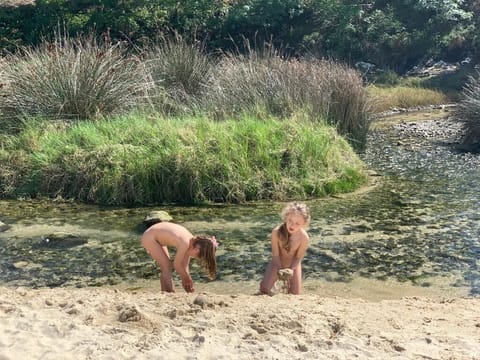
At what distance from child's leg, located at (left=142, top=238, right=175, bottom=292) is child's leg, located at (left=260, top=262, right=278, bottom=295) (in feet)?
2.55

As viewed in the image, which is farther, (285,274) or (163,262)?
(163,262)

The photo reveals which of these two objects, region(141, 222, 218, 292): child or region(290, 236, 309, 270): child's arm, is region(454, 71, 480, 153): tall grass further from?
region(141, 222, 218, 292): child

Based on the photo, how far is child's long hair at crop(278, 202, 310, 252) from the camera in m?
5.50

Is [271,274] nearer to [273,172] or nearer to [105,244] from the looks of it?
[105,244]

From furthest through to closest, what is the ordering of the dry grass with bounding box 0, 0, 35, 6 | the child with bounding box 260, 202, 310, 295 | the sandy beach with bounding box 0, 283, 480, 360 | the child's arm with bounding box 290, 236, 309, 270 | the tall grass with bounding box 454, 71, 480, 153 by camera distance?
1. the dry grass with bounding box 0, 0, 35, 6
2. the tall grass with bounding box 454, 71, 480, 153
3. the child's arm with bounding box 290, 236, 309, 270
4. the child with bounding box 260, 202, 310, 295
5. the sandy beach with bounding box 0, 283, 480, 360

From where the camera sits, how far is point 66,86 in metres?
11.6

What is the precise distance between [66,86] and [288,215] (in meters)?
7.15

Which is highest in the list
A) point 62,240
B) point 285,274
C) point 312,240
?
point 285,274

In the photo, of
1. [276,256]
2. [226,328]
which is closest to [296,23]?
[276,256]

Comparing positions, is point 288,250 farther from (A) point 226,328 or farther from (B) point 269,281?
(A) point 226,328

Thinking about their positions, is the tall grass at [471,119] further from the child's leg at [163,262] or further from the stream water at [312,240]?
the child's leg at [163,262]

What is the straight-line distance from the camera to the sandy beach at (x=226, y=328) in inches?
164

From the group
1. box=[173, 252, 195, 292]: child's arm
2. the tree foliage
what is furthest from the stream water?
the tree foliage

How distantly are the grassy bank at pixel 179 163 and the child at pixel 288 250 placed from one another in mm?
3669
